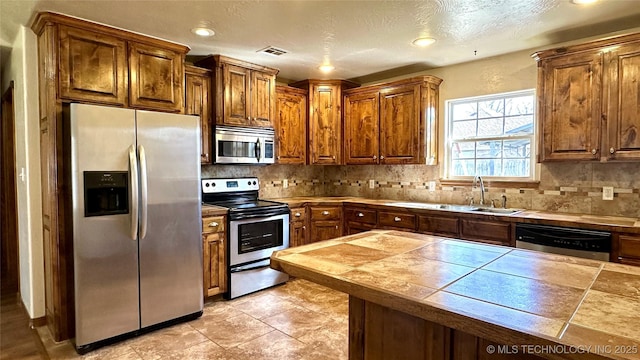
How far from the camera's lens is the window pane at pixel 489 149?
3.81 meters

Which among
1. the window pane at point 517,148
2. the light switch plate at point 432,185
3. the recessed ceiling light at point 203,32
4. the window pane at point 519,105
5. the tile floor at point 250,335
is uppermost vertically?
the recessed ceiling light at point 203,32

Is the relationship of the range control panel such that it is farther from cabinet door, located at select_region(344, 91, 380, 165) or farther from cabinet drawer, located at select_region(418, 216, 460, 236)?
cabinet drawer, located at select_region(418, 216, 460, 236)

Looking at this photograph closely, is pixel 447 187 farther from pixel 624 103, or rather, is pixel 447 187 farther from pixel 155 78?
pixel 155 78

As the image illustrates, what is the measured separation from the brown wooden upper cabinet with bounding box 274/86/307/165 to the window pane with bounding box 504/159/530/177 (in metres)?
2.31

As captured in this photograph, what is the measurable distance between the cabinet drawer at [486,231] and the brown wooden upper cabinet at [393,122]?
0.97 metres

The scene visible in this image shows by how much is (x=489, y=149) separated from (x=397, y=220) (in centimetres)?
125

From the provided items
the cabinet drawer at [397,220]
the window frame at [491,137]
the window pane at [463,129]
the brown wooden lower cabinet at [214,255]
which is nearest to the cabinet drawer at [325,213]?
the cabinet drawer at [397,220]

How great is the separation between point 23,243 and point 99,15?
2.12 metres

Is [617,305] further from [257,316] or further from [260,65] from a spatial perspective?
[260,65]

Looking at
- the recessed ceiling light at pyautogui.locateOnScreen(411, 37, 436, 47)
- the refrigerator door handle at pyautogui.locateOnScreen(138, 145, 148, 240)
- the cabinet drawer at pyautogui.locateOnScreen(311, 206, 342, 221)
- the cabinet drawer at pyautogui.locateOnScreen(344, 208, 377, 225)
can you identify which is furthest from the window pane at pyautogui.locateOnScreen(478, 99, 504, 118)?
the refrigerator door handle at pyautogui.locateOnScreen(138, 145, 148, 240)

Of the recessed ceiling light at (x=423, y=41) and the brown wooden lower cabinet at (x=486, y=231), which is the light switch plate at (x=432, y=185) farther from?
the recessed ceiling light at (x=423, y=41)

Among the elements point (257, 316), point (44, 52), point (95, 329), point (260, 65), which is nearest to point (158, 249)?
point (95, 329)

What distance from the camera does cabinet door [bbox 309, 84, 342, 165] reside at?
15.1 ft

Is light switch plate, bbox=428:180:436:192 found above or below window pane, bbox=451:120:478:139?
below
